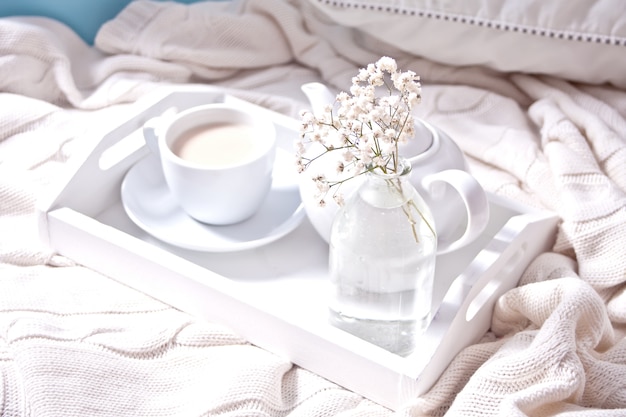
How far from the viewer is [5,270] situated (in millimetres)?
1008

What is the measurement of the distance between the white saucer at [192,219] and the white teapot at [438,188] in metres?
0.07

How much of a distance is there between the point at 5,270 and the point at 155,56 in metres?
0.50

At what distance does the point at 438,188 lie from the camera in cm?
91

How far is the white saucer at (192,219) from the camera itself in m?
1.01

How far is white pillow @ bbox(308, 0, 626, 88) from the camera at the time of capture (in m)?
1.23

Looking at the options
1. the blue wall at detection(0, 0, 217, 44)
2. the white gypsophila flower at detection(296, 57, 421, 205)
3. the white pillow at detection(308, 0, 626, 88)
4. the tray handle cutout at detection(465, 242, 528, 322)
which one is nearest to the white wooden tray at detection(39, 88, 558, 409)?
the tray handle cutout at detection(465, 242, 528, 322)

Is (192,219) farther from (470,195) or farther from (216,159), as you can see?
(470,195)

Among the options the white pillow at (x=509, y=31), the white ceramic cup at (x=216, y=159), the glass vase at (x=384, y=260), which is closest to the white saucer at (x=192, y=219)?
A: the white ceramic cup at (x=216, y=159)

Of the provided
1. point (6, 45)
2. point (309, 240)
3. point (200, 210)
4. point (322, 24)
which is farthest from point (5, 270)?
point (322, 24)

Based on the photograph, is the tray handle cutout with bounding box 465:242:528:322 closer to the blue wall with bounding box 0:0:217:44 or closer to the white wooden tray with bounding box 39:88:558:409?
the white wooden tray with bounding box 39:88:558:409

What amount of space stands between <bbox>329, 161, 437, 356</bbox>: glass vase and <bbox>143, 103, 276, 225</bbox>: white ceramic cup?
0.17 metres

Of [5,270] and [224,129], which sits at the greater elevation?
[224,129]

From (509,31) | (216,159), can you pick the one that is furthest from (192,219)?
(509,31)

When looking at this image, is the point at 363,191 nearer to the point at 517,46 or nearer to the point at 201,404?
the point at 201,404
